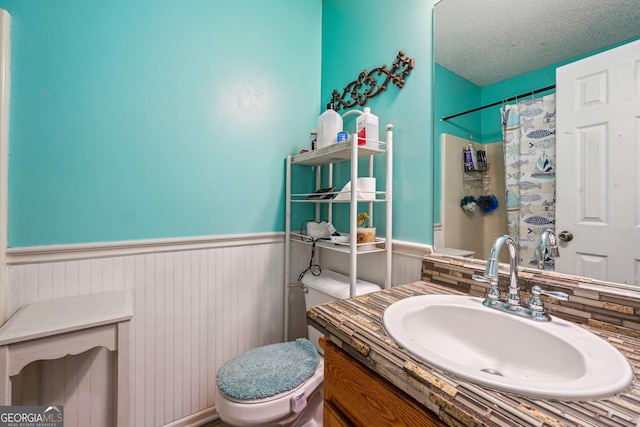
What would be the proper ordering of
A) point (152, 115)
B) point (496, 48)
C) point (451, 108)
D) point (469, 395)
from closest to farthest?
point (469, 395) < point (496, 48) < point (451, 108) < point (152, 115)

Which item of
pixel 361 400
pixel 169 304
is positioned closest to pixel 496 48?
pixel 361 400

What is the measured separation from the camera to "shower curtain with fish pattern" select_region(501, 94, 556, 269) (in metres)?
0.79

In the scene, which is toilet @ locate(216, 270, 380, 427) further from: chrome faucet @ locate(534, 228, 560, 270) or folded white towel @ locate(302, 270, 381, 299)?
chrome faucet @ locate(534, 228, 560, 270)

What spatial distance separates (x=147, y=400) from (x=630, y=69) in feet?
6.66

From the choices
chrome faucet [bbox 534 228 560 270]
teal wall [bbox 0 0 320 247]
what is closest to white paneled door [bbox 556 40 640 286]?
chrome faucet [bbox 534 228 560 270]

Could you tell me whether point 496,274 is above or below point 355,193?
below

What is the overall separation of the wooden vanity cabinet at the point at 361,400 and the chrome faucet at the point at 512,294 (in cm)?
41

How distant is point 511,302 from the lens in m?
0.73

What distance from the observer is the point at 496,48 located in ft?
3.11

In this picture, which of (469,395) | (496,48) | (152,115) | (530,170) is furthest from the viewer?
(152,115)

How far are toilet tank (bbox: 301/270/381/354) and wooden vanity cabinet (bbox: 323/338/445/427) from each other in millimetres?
527

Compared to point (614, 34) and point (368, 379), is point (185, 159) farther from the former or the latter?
point (614, 34)

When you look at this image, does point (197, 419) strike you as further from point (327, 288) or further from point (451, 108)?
point (451, 108)

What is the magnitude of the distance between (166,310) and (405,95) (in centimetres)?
151
